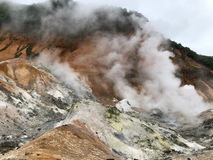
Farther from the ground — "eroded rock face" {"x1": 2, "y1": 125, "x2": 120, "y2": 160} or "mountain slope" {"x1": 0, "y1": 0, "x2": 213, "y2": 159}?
"mountain slope" {"x1": 0, "y1": 0, "x2": 213, "y2": 159}

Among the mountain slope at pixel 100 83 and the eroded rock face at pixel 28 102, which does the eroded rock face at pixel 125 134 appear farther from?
the eroded rock face at pixel 28 102

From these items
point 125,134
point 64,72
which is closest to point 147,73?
point 64,72

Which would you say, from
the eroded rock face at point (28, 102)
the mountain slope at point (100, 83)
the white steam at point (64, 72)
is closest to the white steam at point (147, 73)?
the mountain slope at point (100, 83)

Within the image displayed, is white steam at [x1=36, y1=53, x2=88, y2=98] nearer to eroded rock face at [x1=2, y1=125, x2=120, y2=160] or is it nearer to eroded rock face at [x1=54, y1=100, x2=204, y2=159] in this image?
→ eroded rock face at [x1=54, y1=100, x2=204, y2=159]

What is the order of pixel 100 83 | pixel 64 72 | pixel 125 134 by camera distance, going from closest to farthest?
1. pixel 125 134
2. pixel 64 72
3. pixel 100 83

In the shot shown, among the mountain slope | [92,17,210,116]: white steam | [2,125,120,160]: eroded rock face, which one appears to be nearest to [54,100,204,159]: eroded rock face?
the mountain slope

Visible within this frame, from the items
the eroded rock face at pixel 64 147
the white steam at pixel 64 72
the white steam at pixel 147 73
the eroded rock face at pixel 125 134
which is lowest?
the eroded rock face at pixel 64 147

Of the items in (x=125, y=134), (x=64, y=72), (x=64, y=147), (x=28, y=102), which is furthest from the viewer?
(x=64, y=72)

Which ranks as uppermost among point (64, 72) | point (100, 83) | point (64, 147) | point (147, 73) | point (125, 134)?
point (147, 73)

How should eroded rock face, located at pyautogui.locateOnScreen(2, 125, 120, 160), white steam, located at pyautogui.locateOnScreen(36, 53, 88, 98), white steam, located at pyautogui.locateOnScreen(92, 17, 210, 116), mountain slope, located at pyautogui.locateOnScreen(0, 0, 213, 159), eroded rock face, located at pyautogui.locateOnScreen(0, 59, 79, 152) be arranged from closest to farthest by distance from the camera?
eroded rock face, located at pyautogui.locateOnScreen(2, 125, 120, 160), mountain slope, located at pyautogui.locateOnScreen(0, 0, 213, 159), eroded rock face, located at pyautogui.locateOnScreen(0, 59, 79, 152), white steam, located at pyautogui.locateOnScreen(36, 53, 88, 98), white steam, located at pyautogui.locateOnScreen(92, 17, 210, 116)

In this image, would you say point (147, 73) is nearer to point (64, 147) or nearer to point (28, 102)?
point (28, 102)

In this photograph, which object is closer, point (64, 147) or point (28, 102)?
point (64, 147)

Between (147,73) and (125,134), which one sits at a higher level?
(147,73)

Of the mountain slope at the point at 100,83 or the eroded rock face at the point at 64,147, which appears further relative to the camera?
the mountain slope at the point at 100,83
